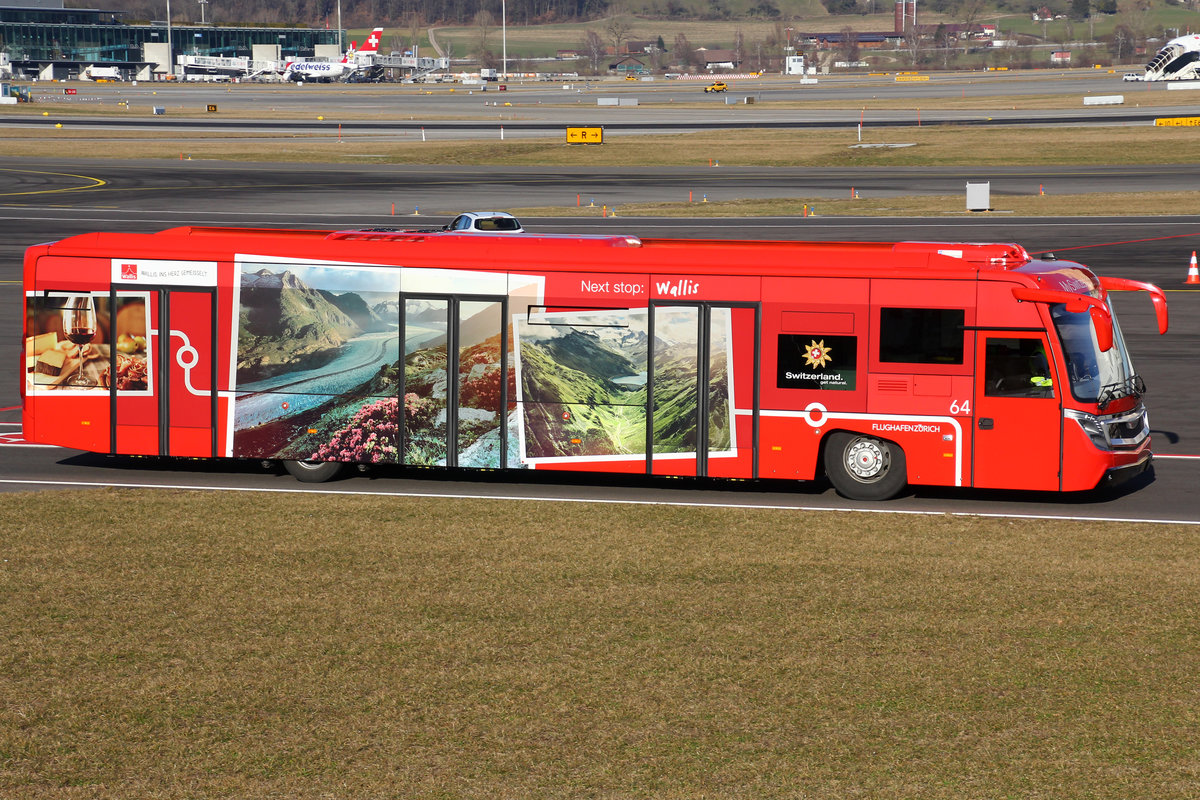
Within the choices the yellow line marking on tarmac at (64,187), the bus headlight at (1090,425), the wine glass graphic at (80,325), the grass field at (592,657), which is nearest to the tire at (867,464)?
the grass field at (592,657)

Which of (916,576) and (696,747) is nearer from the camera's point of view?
(696,747)

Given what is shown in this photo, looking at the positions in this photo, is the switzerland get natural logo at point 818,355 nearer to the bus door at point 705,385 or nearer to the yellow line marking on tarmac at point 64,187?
the bus door at point 705,385

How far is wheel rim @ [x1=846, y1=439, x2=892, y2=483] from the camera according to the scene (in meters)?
19.8

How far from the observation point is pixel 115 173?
8175 centimetres

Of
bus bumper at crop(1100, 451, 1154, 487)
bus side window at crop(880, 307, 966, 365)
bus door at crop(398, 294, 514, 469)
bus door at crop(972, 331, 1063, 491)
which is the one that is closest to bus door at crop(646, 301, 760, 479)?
bus side window at crop(880, 307, 966, 365)

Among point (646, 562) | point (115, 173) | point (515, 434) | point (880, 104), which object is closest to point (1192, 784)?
point (646, 562)

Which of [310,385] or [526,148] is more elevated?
[526,148]

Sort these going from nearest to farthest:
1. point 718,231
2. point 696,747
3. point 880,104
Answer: point 696,747, point 718,231, point 880,104

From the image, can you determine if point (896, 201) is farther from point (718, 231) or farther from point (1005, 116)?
point (1005, 116)

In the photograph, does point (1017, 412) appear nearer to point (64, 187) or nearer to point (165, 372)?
point (165, 372)

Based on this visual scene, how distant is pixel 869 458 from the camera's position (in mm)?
19828

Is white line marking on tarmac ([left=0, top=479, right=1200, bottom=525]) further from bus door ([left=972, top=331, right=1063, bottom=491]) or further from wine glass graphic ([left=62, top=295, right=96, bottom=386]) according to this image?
wine glass graphic ([left=62, top=295, right=96, bottom=386])

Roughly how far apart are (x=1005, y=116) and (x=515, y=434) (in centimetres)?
10534

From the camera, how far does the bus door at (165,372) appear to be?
21.2 meters
